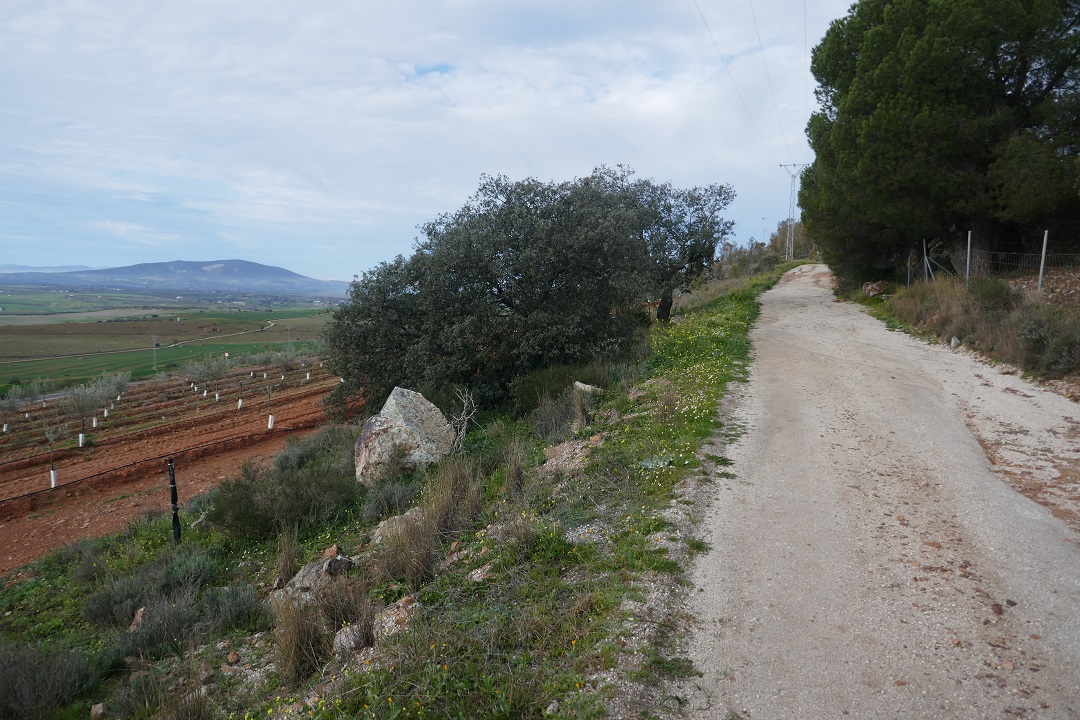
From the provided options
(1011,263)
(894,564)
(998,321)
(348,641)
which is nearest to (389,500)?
(348,641)

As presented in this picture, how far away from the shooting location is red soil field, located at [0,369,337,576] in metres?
12.4

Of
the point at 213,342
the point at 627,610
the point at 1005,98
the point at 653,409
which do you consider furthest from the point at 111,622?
the point at 213,342

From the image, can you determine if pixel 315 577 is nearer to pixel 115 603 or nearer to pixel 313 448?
pixel 115 603

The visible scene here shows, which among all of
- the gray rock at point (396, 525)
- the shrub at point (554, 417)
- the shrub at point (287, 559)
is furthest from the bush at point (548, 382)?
the shrub at point (287, 559)

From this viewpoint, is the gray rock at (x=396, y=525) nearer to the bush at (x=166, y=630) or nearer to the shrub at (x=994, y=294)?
the bush at (x=166, y=630)

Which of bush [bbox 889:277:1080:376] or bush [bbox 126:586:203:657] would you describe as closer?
bush [bbox 126:586:203:657]

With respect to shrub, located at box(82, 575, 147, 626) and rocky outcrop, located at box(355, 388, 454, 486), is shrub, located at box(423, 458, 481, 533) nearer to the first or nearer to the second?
rocky outcrop, located at box(355, 388, 454, 486)

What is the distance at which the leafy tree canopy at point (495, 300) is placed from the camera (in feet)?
41.4

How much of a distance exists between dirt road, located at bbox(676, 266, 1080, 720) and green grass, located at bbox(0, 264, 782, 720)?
50cm

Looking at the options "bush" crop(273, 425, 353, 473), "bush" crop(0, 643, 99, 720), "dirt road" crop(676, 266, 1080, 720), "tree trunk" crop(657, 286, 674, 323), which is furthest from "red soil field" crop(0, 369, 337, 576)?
"tree trunk" crop(657, 286, 674, 323)

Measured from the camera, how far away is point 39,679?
4.77 metres

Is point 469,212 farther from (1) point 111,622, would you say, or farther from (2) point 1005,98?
(2) point 1005,98

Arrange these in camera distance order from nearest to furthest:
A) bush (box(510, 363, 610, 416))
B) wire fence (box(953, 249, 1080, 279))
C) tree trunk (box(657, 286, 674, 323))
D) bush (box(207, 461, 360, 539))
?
bush (box(207, 461, 360, 539)) < bush (box(510, 363, 610, 416)) < wire fence (box(953, 249, 1080, 279)) < tree trunk (box(657, 286, 674, 323))

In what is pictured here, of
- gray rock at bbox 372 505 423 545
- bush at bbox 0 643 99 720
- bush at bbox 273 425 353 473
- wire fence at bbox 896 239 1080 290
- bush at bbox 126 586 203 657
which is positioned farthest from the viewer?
wire fence at bbox 896 239 1080 290
